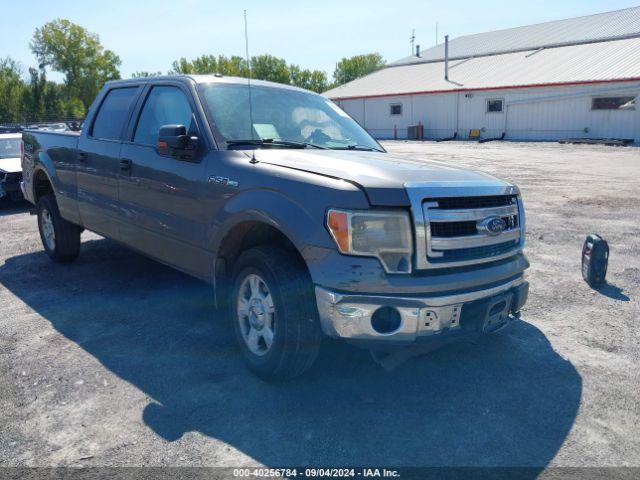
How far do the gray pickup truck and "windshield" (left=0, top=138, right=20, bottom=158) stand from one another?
26.9 ft

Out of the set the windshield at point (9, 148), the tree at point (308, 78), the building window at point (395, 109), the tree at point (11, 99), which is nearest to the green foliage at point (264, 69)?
the tree at point (308, 78)

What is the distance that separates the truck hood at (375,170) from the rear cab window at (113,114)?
1.98 metres

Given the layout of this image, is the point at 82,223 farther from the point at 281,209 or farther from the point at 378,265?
the point at 378,265

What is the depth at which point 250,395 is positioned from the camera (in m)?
3.34

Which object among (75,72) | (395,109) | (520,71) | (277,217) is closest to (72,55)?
(75,72)

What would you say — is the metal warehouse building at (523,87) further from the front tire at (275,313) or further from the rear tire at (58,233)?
the front tire at (275,313)

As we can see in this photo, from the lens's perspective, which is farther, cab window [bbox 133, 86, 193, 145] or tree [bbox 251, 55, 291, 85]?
tree [bbox 251, 55, 291, 85]

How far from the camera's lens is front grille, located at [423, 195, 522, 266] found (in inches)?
120

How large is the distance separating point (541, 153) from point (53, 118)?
47.3 m

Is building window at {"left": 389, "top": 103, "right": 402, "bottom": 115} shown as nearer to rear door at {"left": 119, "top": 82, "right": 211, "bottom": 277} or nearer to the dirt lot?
the dirt lot

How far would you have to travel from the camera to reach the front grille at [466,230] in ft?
9.98

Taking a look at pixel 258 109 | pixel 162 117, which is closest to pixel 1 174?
pixel 162 117

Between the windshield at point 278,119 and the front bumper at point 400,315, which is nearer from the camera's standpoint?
the front bumper at point 400,315

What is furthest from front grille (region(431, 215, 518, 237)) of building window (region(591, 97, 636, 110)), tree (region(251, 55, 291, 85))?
tree (region(251, 55, 291, 85))
